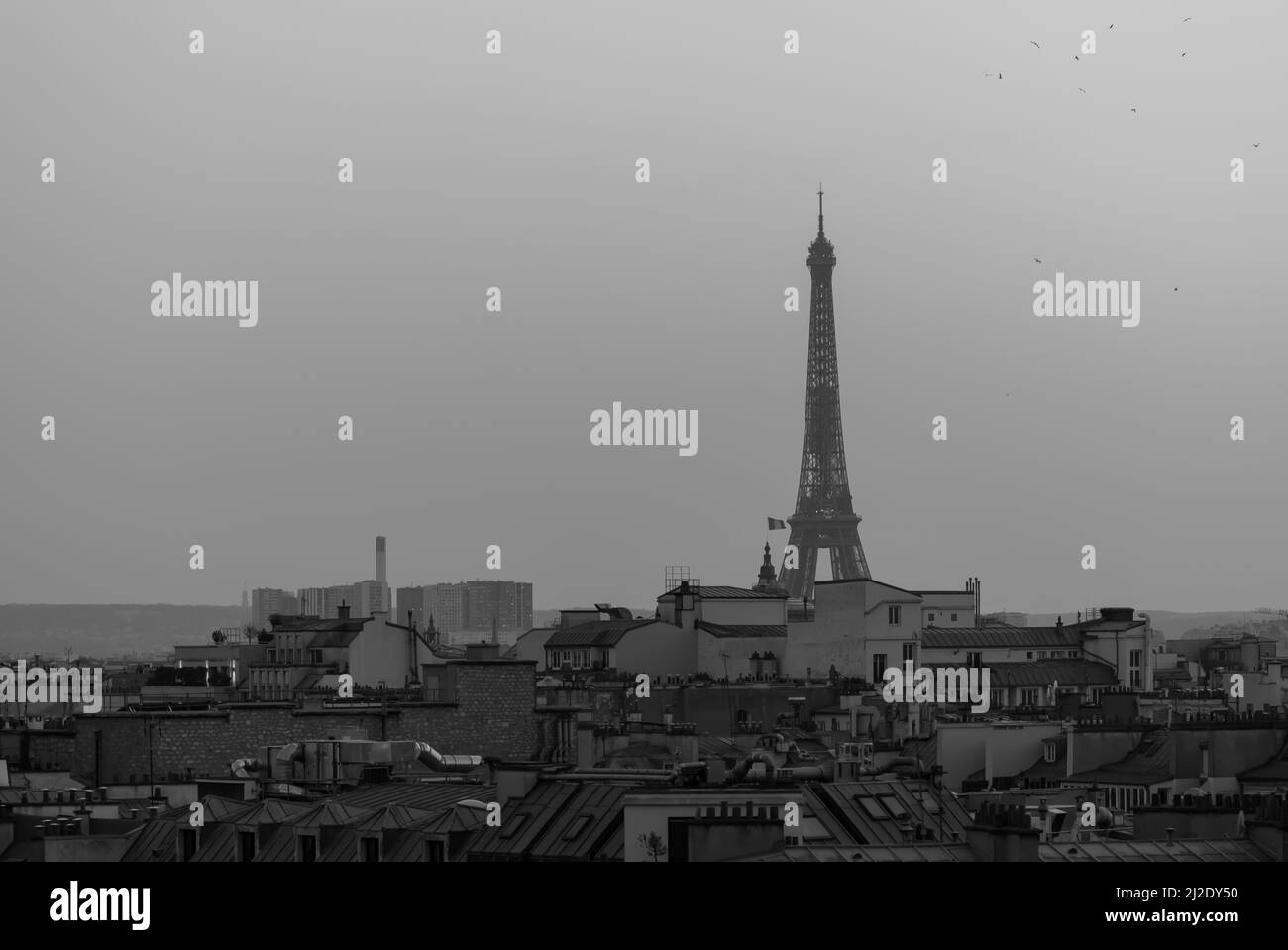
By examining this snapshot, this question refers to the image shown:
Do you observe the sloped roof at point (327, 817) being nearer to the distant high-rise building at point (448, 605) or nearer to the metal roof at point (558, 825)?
the metal roof at point (558, 825)

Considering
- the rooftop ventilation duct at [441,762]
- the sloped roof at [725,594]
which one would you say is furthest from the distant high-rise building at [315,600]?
the rooftop ventilation duct at [441,762]

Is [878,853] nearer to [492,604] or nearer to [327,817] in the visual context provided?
[327,817]

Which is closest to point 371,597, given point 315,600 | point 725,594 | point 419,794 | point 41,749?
point 315,600

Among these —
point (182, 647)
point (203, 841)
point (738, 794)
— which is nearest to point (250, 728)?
point (203, 841)

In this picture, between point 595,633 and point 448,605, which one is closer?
point 595,633

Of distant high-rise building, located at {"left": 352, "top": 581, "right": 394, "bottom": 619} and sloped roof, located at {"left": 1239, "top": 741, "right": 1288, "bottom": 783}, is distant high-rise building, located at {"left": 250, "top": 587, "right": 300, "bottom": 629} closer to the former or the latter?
distant high-rise building, located at {"left": 352, "top": 581, "right": 394, "bottom": 619}

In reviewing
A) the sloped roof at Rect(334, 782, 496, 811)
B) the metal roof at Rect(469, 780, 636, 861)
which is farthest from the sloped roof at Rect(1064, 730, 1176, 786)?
the metal roof at Rect(469, 780, 636, 861)
